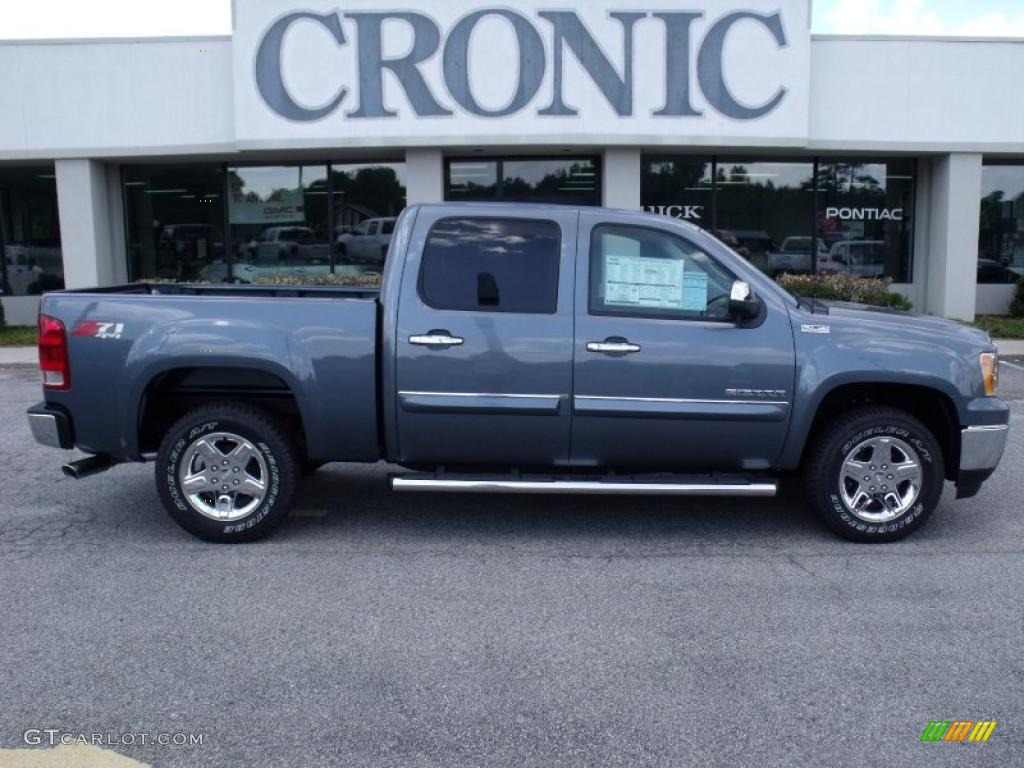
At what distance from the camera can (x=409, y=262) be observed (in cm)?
589

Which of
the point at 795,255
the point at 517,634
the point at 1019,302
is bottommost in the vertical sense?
the point at 517,634

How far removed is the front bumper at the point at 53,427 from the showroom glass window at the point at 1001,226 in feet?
57.2

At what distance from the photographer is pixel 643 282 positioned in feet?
19.3

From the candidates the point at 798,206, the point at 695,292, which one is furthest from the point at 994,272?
the point at 695,292

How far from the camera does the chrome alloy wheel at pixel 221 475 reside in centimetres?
587

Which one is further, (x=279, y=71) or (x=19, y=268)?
(x=19, y=268)

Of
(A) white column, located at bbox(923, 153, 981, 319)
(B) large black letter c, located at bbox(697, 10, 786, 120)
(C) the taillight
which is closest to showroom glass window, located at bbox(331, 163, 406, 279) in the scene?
(B) large black letter c, located at bbox(697, 10, 786, 120)

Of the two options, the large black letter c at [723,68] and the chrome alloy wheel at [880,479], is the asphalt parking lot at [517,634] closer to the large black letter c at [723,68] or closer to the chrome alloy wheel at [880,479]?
the chrome alloy wheel at [880,479]

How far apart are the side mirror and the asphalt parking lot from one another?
1.40 m

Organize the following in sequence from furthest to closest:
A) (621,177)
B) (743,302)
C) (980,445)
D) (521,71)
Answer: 1. (621,177)
2. (521,71)
3. (980,445)
4. (743,302)

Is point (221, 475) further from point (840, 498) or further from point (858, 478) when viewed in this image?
point (858, 478)

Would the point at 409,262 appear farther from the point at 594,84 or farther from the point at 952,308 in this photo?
the point at 952,308

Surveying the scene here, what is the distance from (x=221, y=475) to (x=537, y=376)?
1993 millimetres

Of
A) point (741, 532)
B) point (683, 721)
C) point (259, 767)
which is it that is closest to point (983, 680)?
point (683, 721)
